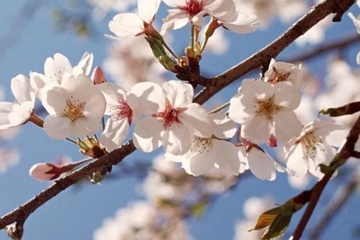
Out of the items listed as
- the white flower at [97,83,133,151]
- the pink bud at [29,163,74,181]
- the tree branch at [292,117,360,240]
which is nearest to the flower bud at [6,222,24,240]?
the pink bud at [29,163,74,181]

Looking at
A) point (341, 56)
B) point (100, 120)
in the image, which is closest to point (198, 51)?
point (100, 120)

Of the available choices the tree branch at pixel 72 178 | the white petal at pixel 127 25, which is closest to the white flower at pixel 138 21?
the white petal at pixel 127 25

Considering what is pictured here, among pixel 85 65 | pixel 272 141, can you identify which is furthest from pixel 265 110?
pixel 85 65

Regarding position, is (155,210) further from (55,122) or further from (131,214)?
(55,122)

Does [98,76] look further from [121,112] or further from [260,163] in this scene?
[260,163]

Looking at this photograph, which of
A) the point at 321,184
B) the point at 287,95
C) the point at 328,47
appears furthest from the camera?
the point at 328,47

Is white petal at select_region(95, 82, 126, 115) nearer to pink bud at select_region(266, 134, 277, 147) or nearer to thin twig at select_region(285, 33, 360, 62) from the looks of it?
pink bud at select_region(266, 134, 277, 147)
